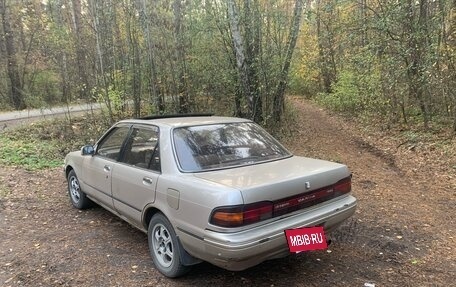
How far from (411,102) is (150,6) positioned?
8502 mm

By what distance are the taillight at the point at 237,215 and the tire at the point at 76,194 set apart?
3234mm

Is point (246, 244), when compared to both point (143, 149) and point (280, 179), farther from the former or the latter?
point (143, 149)

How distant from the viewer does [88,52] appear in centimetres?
1102

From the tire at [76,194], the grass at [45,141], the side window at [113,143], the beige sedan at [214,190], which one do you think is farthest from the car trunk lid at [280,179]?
the grass at [45,141]

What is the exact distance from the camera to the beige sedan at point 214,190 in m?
3.01

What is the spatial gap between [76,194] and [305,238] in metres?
3.92

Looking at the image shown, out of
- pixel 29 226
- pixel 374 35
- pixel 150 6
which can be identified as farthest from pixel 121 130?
pixel 374 35

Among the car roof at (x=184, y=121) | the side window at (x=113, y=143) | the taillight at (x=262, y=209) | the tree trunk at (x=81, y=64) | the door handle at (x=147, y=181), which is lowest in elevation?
the taillight at (x=262, y=209)

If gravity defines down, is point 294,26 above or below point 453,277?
above

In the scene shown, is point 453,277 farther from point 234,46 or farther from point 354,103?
point 354,103

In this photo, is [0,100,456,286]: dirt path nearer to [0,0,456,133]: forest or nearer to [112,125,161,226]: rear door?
[112,125,161,226]: rear door

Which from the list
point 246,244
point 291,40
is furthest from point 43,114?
point 246,244

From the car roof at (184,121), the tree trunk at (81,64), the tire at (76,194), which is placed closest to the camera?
the car roof at (184,121)

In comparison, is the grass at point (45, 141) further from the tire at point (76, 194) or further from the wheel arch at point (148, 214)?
the wheel arch at point (148, 214)
